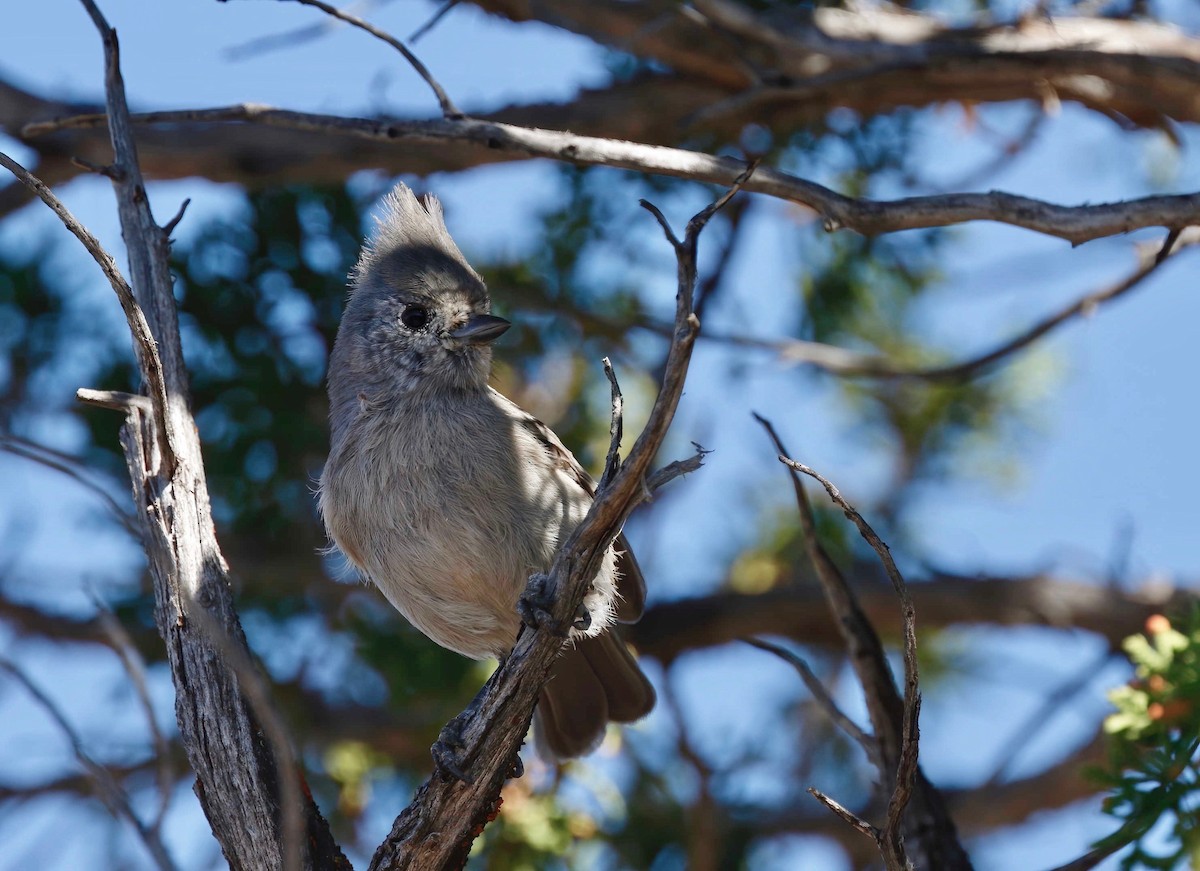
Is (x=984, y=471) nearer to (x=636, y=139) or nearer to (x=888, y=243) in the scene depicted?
(x=888, y=243)

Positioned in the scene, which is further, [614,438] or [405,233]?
[405,233]

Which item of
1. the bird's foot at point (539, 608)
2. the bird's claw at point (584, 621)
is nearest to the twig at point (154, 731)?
the bird's foot at point (539, 608)

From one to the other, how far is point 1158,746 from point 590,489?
62.4 inches

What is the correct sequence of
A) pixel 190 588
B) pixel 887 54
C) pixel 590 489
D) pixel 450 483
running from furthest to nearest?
pixel 887 54 → pixel 590 489 → pixel 450 483 → pixel 190 588

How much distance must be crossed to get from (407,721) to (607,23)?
8.57 feet

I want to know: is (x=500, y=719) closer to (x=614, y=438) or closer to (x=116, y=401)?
(x=614, y=438)

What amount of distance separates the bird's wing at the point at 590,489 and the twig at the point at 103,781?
1.39 meters

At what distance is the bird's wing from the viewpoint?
3309 millimetres

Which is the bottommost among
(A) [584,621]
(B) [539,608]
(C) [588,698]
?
(B) [539,608]

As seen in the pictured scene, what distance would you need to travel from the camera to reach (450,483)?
3.02m

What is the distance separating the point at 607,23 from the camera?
163 inches

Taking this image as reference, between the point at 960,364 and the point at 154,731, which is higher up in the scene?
the point at 960,364

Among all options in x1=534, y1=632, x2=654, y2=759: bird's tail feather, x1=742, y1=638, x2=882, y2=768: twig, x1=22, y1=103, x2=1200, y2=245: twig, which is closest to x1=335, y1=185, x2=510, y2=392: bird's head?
x1=22, y1=103, x2=1200, y2=245: twig

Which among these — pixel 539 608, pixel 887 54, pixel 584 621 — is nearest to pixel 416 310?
pixel 584 621
